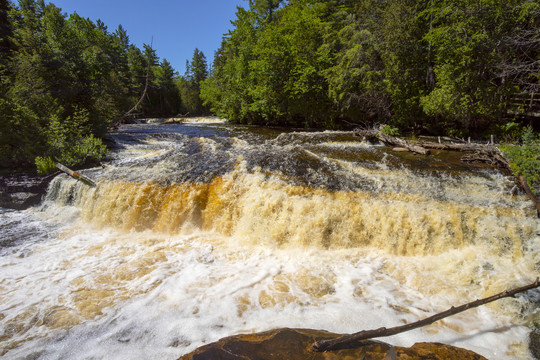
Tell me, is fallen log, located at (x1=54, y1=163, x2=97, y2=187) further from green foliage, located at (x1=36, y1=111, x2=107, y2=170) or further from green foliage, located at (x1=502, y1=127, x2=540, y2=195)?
green foliage, located at (x1=502, y1=127, x2=540, y2=195)

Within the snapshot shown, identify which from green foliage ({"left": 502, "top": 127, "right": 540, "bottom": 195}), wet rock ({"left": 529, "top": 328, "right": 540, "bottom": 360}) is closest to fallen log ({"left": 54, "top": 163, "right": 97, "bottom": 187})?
wet rock ({"left": 529, "top": 328, "right": 540, "bottom": 360})

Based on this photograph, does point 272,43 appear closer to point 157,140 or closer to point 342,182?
point 157,140

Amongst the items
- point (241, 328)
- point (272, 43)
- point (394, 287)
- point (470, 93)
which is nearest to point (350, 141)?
point (470, 93)

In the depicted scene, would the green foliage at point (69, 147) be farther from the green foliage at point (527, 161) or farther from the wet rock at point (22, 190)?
the green foliage at point (527, 161)

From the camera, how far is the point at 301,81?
53.0ft

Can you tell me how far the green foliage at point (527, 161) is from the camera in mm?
5836

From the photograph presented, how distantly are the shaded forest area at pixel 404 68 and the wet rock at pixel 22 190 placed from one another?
13617 millimetres

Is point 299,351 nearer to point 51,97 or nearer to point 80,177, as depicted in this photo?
point 80,177

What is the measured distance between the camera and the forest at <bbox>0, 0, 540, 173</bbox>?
880 centimetres

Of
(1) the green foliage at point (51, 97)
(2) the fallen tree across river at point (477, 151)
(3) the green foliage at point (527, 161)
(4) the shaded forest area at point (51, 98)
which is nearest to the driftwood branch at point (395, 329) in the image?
(2) the fallen tree across river at point (477, 151)

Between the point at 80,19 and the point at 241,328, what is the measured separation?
34.2 m

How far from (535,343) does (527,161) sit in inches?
190

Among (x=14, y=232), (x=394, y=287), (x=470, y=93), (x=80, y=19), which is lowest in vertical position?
(x=394, y=287)

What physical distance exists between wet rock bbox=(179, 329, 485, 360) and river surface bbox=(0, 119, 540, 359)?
0.38 m
